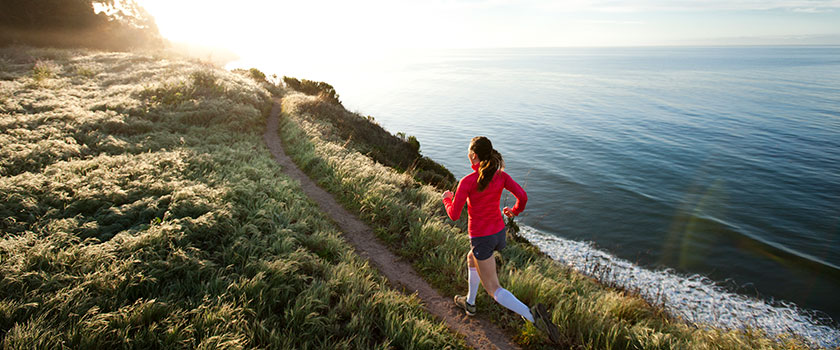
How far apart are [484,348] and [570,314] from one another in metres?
1.49

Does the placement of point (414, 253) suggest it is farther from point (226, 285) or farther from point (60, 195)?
point (60, 195)

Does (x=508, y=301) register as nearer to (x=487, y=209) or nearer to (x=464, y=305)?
(x=464, y=305)

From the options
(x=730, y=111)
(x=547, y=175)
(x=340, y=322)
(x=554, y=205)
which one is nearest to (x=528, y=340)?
(x=340, y=322)

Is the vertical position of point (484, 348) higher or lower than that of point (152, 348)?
lower

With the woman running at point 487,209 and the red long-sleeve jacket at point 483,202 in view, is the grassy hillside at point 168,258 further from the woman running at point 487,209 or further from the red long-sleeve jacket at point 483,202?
the red long-sleeve jacket at point 483,202

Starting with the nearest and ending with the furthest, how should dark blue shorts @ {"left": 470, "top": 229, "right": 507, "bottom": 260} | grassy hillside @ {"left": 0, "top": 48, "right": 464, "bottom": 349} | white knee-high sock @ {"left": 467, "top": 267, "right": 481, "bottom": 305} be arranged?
grassy hillside @ {"left": 0, "top": 48, "right": 464, "bottom": 349} → dark blue shorts @ {"left": 470, "top": 229, "right": 507, "bottom": 260} → white knee-high sock @ {"left": 467, "top": 267, "right": 481, "bottom": 305}

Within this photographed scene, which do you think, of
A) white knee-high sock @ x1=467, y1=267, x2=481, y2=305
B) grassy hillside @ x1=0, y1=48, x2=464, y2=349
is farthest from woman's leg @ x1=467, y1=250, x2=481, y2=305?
grassy hillside @ x1=0, y1=48, x2=464, y2=349

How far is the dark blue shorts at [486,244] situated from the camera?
175 inches

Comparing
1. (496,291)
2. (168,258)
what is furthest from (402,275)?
(168,258)

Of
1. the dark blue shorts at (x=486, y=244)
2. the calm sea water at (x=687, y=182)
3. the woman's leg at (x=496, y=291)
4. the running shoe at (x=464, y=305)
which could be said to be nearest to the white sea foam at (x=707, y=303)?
the calm sea water at (x=687, y=182)

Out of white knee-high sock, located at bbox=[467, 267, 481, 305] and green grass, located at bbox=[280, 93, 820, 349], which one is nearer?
green grass, located at bbox=[280, 93, 820, 349]

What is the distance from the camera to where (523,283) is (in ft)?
19.3

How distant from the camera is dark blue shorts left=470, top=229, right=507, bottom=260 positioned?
4.45 metres

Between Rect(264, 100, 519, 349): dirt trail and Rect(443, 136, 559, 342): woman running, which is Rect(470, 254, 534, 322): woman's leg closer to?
Rect(443, 136, 559, 342): woman running
